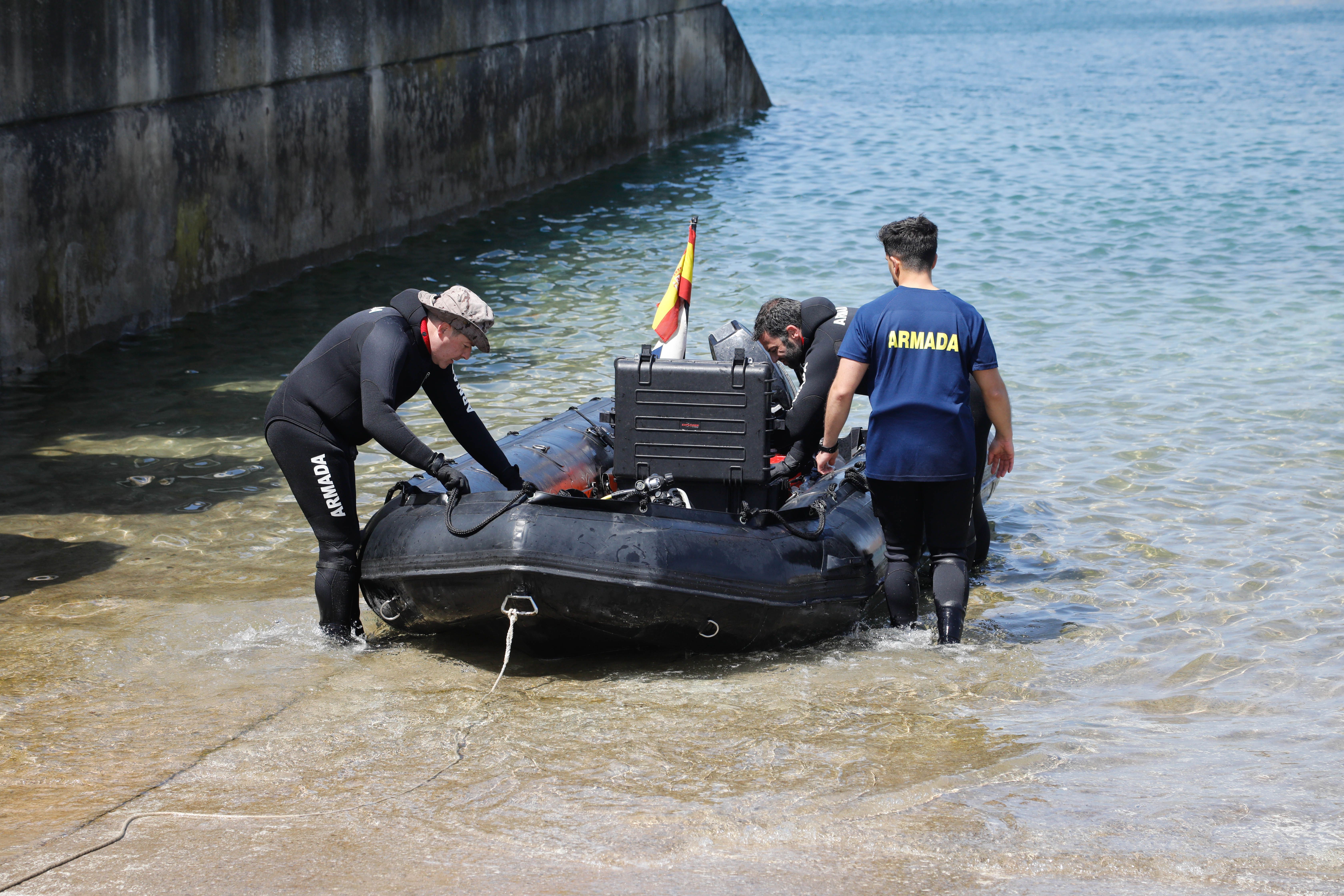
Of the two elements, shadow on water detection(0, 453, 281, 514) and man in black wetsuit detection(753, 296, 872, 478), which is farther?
shadow on water detection(0, 453, 281, 514)

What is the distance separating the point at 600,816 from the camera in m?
3.78

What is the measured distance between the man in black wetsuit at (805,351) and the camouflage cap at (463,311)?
4.12 ft

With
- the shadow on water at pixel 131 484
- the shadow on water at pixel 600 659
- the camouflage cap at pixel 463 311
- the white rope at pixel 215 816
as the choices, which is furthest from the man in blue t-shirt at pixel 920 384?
the shadow on water at pixel 131 484

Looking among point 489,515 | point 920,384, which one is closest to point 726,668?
point 489,515

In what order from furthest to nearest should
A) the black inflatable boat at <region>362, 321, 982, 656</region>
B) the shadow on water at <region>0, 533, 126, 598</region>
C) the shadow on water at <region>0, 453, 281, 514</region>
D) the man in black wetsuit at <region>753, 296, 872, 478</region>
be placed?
the shadow on water at <region>0, 453, 281, 514</region>
the shadow on water at <region>0, 533, 126, 598</region>
the man in black wetsuit at <region>753, 296, 872, 478</region>
the black inflatable boat at <region>362, 321, 982, 656</region>

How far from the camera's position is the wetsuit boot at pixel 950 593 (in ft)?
17.0

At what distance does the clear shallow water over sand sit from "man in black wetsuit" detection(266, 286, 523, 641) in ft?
1.50

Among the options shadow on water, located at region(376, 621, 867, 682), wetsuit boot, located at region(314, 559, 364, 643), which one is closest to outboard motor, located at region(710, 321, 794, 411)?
shadow on water, located at region(376, 621, 867, 682)

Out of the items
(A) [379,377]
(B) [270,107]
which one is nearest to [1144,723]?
(A) [379,377]

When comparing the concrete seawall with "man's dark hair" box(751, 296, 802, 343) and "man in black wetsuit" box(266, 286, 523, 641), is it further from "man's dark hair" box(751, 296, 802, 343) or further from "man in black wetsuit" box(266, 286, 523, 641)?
"man's dark hair" box(751, 296, 802, 343)

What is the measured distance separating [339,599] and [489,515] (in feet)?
2.53

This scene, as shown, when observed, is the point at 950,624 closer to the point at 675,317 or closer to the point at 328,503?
the point at 675,317

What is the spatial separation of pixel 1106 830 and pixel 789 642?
183 cm

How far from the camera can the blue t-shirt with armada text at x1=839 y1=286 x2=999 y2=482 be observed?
4.87 metres
